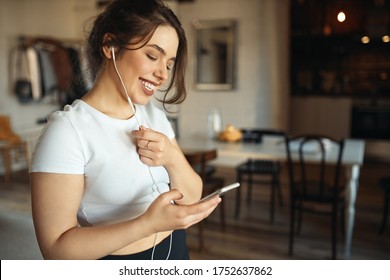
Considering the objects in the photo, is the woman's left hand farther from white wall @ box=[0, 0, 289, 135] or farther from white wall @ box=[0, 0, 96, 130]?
white wall @ box=[0, 0, 96, 130]

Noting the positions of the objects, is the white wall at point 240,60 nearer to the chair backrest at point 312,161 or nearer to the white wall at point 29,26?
the white wall at point 29,26

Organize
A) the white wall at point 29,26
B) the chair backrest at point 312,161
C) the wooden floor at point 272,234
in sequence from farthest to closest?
the white wall at point 29,26, the wooden floor at point 272,234, the chair backrest at point 312,161

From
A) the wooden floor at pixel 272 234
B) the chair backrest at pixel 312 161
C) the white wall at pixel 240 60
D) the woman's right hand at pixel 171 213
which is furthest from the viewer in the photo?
the white wall at pixel 240 60

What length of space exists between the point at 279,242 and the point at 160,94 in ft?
5.82

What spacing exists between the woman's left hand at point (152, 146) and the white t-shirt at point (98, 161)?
0.10ft

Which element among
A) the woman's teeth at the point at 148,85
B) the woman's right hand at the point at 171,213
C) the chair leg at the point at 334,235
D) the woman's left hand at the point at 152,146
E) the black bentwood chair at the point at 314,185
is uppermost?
the woman's teeth at the point at 148,85

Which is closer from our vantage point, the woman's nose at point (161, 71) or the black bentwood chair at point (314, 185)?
the woman's nose at point (161, 71)

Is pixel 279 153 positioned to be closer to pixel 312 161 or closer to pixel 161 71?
pixel 312 161

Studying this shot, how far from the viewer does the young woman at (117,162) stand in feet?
1.69

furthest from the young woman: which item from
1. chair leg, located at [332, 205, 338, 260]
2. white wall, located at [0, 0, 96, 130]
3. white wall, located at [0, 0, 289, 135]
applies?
white wall, located at [0, 0, 96, 130]

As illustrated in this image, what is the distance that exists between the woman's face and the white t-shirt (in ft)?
0.23

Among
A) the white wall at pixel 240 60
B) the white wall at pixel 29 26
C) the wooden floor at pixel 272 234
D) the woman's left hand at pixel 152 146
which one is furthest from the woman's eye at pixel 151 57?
the white wall at pixel 29 26

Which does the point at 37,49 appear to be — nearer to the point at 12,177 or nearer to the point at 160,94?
the point at 12,177

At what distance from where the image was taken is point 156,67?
0.60m
